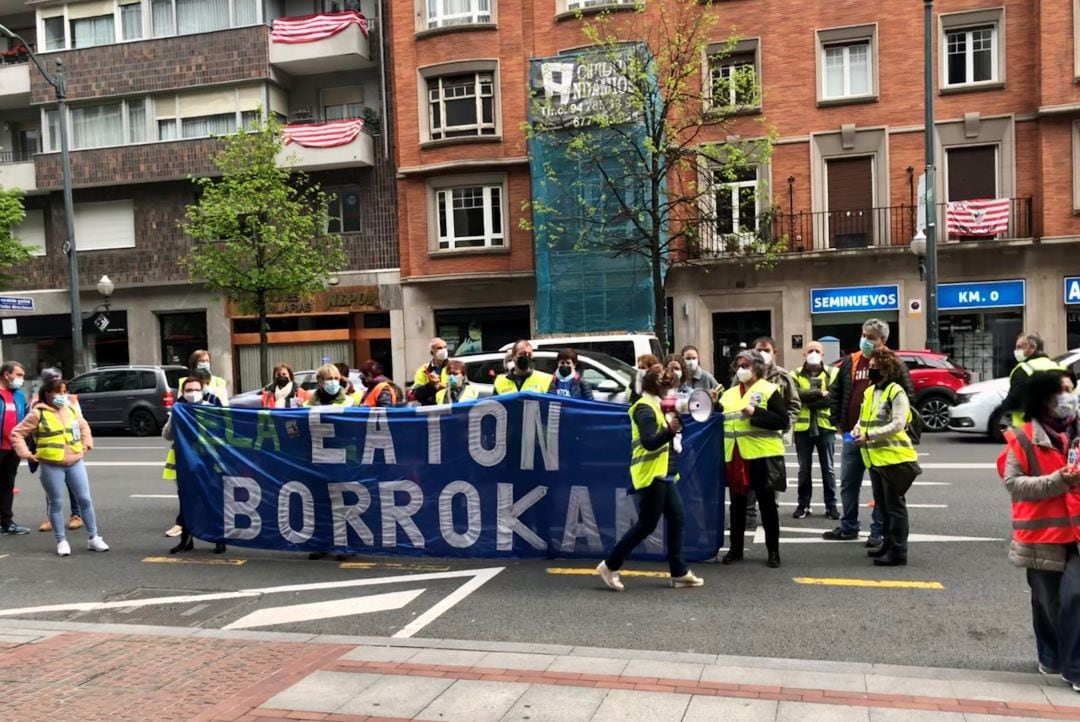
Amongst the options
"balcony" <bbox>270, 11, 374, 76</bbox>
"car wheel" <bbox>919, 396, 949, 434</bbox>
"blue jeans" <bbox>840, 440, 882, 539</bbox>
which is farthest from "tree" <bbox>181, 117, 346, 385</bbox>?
"blue jeans" <bbox>840, 440, 882, 539</bbox>

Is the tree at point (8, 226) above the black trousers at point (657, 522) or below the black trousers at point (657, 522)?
above

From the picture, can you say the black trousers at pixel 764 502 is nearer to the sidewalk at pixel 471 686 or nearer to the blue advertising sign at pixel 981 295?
the sidewalk at pixel 471 686

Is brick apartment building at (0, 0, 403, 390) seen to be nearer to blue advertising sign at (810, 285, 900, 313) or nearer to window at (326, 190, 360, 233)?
window at (326, 190, 360, 233)

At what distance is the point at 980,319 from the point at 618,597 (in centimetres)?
1947

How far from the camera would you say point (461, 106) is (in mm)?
24781

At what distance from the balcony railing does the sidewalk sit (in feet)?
59.3

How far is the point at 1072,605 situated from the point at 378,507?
5.24m

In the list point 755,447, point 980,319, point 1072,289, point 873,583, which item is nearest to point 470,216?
point 980,319

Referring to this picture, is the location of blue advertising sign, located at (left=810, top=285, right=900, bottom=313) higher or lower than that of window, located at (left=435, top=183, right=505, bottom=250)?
lower

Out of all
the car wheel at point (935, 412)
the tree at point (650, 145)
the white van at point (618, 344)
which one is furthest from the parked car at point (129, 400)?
the car wheel at point (935, 412)

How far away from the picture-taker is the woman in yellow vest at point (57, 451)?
8305mm

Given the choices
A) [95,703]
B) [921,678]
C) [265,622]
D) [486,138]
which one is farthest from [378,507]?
[486,138]

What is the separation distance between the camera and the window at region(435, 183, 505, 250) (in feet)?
81.7

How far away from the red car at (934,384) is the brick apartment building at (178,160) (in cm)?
1499
